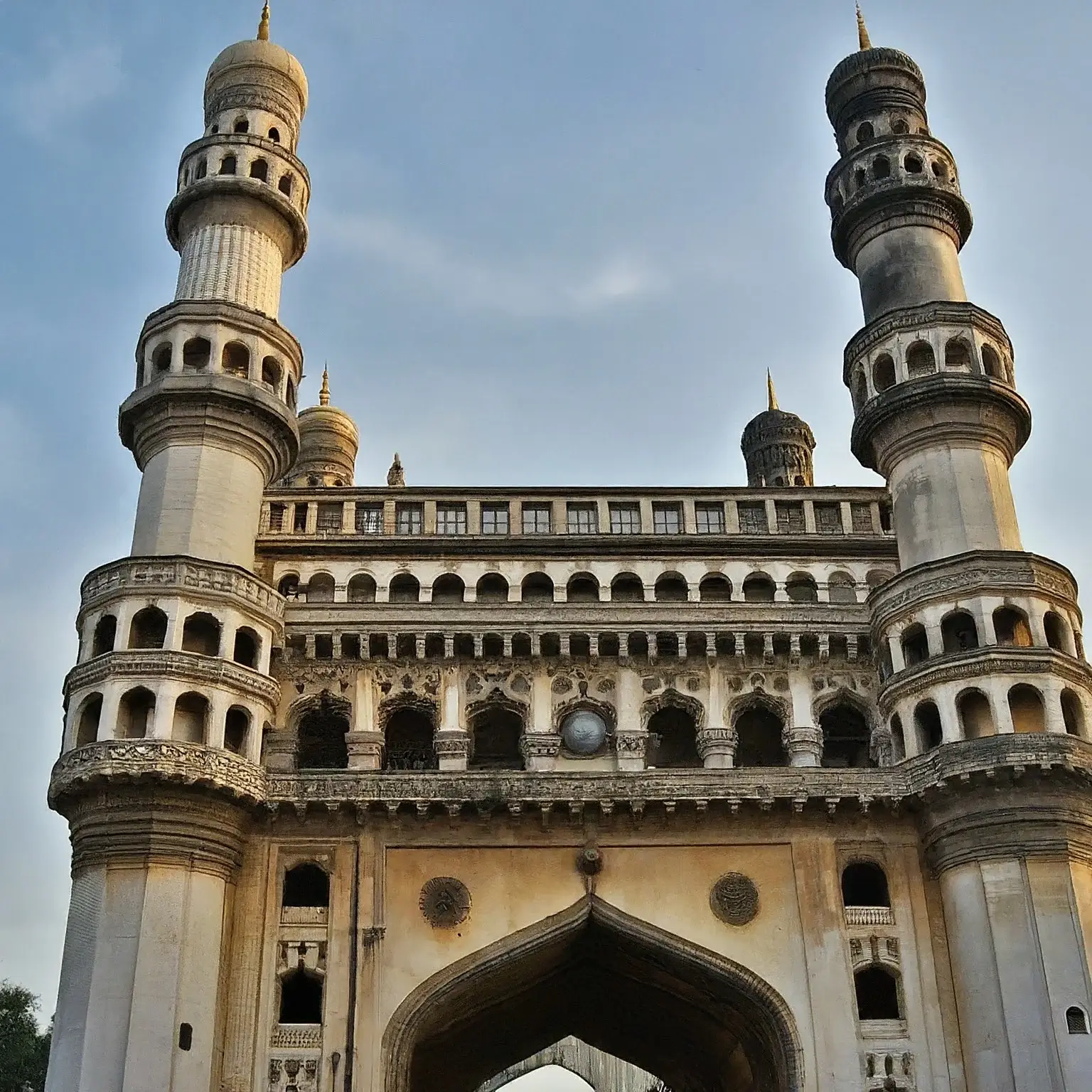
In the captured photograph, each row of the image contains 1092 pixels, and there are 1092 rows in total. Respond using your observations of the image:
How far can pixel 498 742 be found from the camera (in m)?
28.9

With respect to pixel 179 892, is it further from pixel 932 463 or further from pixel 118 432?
pixel 932 463

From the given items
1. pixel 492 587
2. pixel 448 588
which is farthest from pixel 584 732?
pixel 448 588

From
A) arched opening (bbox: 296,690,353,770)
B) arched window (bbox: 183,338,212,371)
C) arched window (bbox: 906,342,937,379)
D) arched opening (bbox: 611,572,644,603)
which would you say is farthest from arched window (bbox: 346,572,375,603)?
arched window (bbox: 906,342,937,379)

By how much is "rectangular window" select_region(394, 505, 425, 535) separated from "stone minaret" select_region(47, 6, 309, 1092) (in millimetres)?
2726

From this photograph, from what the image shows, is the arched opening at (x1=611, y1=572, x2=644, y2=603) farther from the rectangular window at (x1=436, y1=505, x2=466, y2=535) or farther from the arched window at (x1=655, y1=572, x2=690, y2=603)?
the rectangular window at (x1=436, y1=505, x2=466, y2=535)

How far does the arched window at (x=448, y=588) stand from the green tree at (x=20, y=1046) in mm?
20391

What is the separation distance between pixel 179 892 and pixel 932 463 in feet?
56.1

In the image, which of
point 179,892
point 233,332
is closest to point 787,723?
point 179,892

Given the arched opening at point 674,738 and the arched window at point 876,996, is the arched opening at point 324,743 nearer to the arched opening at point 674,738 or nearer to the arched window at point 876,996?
the arched opening at point 674,738

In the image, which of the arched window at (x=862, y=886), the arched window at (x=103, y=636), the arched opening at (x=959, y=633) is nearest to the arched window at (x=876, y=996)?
the arched window at (x=862, y=886)

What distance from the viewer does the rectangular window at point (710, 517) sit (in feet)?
100

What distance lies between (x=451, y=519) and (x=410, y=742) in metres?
5.03

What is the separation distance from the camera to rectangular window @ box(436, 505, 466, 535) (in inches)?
1193

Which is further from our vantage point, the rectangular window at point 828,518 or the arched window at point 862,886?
the rectangular window at point 828,518
